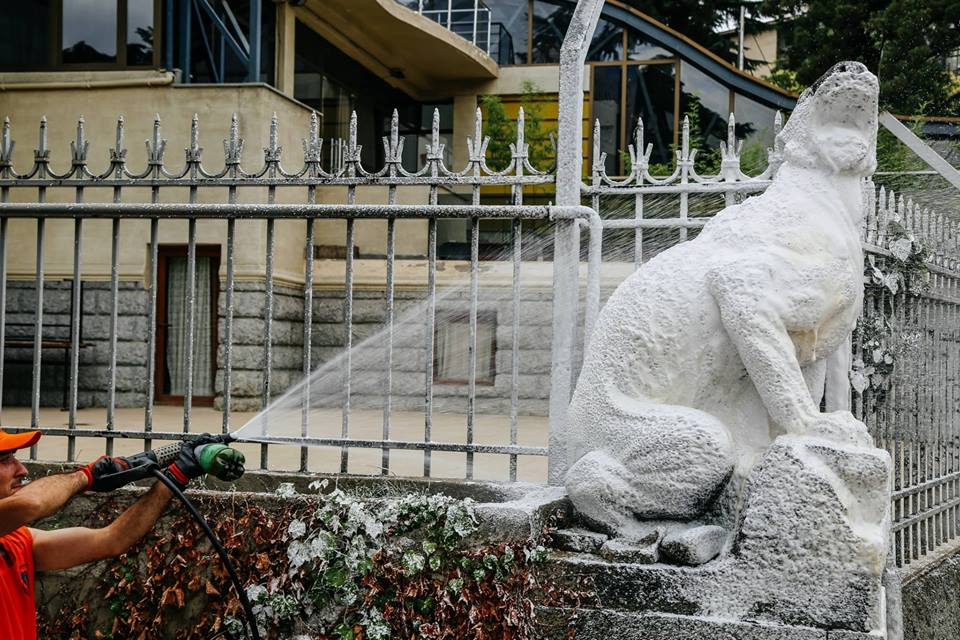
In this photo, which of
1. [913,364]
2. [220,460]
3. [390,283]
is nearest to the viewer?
[220,460]

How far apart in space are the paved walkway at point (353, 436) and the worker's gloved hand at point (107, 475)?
1.81m

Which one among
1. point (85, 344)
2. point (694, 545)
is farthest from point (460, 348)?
point (694, 545)

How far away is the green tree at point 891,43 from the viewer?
16.4 metres

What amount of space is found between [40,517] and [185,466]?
18.7 inches

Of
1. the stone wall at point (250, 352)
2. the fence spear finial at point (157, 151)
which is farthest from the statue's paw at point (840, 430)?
the stone wall at point (250, 352)

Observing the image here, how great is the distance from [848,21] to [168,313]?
42.4 feet

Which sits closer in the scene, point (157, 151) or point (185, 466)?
point (185, 466)

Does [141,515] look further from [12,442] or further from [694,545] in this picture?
[694,545]

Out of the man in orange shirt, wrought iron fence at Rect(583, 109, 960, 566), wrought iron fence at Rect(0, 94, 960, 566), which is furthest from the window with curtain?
the man in orange shirt

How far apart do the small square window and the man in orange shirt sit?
7.12m

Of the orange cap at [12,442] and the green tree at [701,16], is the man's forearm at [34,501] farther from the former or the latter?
the green tree at [701,16]

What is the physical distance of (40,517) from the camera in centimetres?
315

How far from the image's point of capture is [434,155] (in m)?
4.82

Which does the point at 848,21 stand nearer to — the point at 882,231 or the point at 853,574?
the point at 882,231
